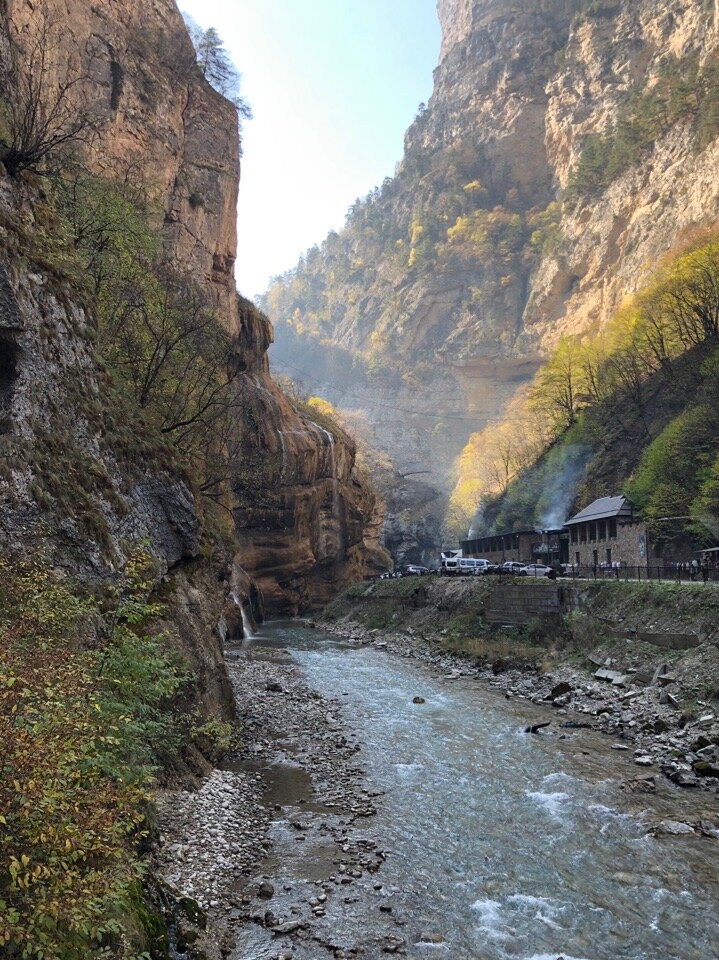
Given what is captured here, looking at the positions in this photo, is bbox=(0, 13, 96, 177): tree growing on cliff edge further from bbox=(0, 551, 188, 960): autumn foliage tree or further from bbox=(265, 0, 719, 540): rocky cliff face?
bbox=(265, 0, 719, 540): rocky cliff face

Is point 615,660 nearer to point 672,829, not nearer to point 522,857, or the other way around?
point 672,829

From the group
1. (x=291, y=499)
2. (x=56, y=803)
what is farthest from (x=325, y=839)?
(x=291, y=499)

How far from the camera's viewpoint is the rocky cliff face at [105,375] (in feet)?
44.5

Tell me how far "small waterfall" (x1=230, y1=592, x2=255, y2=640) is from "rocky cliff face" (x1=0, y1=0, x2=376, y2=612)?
302 cm

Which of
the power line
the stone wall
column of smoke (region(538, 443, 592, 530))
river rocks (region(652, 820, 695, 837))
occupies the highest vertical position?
the power line

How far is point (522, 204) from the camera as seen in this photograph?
17012 cm

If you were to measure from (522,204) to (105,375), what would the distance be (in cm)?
17771

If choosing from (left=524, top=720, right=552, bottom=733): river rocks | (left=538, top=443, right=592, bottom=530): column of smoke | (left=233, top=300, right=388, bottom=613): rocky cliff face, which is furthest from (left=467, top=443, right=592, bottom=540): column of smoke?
Answer: (left=524, top=720, right=552, bottom=733): river rocks

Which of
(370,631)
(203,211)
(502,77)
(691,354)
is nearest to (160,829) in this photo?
(370,631)

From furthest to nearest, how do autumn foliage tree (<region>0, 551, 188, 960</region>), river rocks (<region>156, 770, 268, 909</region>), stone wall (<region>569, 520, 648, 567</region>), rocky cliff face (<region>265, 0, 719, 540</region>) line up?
rocky cliff face (<region>265, 0, 719, 540</region>) < stone wall (<region>569, 520, 648, 567</region>) < river rocks (<region>156, 770, 268, 909</region>) < autumn foliage tree (<region>0, 551, 188, 960</region>)

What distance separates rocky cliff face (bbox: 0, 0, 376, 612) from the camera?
13.6 meters

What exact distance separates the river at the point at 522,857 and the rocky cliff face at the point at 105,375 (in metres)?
8.38

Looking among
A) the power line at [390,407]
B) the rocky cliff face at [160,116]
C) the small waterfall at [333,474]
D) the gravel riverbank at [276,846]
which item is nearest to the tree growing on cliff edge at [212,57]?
the rocky cliff face at [160,116]

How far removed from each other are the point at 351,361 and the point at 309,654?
6284 inches
